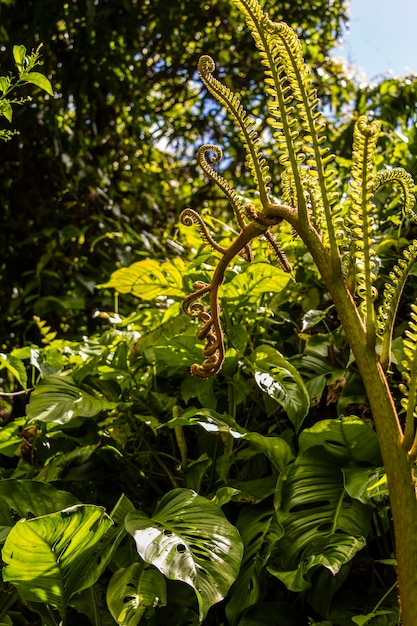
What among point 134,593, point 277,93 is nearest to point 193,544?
point 134,593

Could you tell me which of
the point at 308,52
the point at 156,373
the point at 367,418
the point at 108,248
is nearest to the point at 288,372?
the point at 367,418

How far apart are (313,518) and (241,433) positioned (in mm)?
132

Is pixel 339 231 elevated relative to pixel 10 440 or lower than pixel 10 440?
elevated

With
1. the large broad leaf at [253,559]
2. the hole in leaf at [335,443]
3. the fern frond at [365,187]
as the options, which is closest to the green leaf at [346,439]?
the hole in leaf at [335,443]

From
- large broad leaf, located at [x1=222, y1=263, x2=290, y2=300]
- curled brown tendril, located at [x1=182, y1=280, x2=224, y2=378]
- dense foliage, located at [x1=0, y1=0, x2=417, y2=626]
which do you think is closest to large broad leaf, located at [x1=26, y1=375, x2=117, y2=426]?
dense foliage, located at [x1=0, y1=0, x2=417, y2=626]

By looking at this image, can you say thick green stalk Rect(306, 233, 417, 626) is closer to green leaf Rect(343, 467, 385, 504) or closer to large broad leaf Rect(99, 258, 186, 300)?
green leaf Rect(343, 467, 385, 504)

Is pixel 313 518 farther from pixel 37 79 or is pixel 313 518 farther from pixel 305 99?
pixel 37 79

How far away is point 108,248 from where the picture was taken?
2662 mm

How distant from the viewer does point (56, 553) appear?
0.67m

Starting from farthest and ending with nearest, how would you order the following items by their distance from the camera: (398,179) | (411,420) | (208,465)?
(208,465) < (398,179) < (411,420)

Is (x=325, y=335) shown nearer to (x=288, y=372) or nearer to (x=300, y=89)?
(x=288, y=372)

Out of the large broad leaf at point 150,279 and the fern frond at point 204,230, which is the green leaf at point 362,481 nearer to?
the fern frond at point 204,230

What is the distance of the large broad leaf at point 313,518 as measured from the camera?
69 centimetres

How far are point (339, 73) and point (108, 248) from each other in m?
1.74
